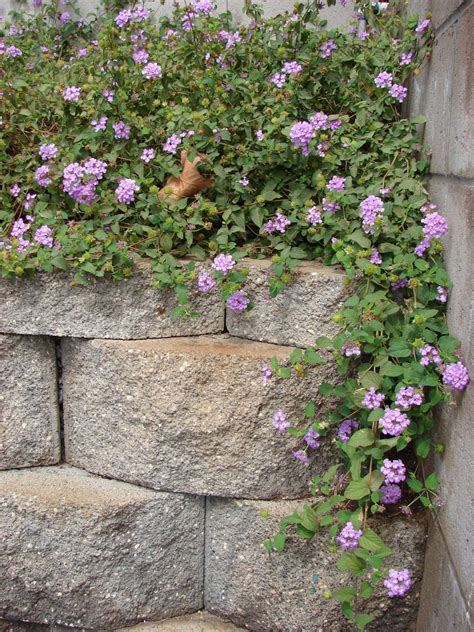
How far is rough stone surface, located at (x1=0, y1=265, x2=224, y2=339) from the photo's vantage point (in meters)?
1.91

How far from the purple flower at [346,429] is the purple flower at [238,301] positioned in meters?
0.41

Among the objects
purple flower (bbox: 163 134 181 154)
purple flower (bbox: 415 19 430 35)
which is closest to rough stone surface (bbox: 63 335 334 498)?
purple flower (bbox: 163 134 181 154)

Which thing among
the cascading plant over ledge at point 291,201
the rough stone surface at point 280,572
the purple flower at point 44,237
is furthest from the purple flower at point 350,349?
the purple flower at point 44,237

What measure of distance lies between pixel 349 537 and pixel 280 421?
330 mm

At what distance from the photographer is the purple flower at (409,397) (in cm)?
160

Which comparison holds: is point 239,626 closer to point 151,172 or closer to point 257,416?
point 257,416

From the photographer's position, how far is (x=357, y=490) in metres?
1.65

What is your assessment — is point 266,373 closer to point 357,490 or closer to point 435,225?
point 357,490

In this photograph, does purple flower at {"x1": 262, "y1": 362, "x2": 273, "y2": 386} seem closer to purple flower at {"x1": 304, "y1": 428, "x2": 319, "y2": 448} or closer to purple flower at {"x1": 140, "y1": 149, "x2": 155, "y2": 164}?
purple flower at {"x1": 304, "y1": 428, "x2": 319, "y2": 448}

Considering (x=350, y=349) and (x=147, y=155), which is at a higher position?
(x=147, y=155)

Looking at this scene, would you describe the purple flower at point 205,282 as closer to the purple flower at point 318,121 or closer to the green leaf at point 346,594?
the purple flower at point 318,121

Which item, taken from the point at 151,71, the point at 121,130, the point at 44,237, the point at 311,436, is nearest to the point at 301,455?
the point at 311,436

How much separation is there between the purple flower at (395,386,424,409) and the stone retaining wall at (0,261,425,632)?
26 centimetres

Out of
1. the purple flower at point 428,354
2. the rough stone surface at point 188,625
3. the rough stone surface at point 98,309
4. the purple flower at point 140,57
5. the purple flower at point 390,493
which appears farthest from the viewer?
the purple flower at point 140,57
